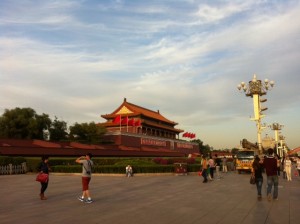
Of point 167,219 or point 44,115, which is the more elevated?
point 44,115

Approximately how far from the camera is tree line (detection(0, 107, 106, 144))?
43719mm

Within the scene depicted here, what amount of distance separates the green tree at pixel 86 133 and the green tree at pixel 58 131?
44.0 inches

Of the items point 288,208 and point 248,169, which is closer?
point 288,208

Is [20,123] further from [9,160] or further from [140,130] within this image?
[140,130]

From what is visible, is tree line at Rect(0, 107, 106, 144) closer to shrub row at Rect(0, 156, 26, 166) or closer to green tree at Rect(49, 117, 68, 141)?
green tree at Rect(49, 117, 68, 141)

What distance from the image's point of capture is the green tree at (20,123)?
4362cm

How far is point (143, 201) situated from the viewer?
1097 centimetres

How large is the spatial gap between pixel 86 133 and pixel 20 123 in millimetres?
9108

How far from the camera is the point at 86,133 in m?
49.0

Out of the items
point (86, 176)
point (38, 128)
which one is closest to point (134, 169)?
point (86, 176)

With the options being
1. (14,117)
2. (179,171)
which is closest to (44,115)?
(14,117)

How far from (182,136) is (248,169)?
4771 centimetres

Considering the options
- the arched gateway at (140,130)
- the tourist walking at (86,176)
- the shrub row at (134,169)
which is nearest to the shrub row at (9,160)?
the shrub row at (134,169)

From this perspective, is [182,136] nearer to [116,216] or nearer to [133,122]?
[133,122]
